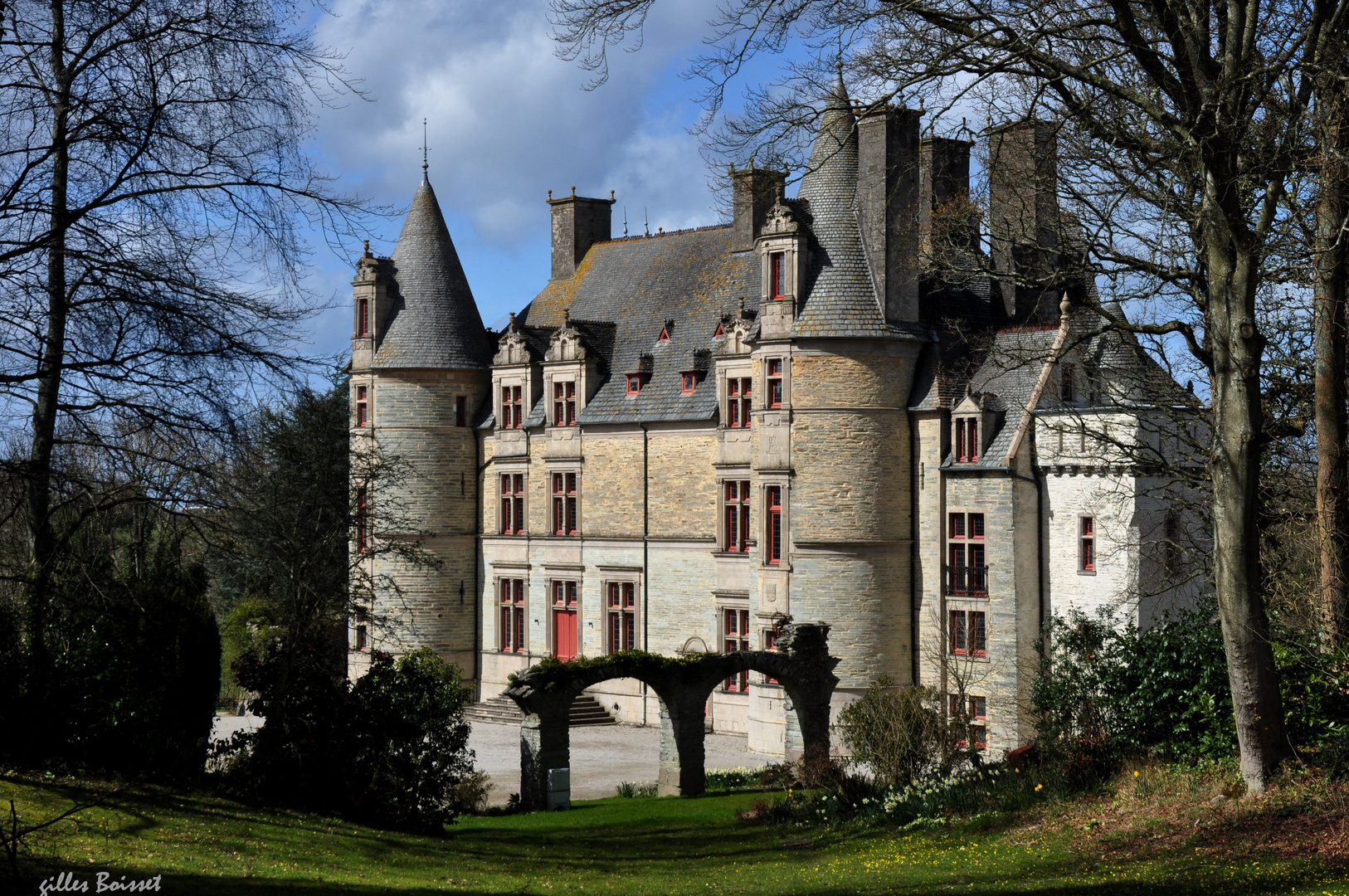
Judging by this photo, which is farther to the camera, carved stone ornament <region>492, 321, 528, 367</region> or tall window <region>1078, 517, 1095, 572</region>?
carved stone ornament <region>492, 321, 528, 367</region>

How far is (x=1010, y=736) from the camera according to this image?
87.4 feet

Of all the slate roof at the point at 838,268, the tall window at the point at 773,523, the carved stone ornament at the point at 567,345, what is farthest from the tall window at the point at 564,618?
the slate roof at the point at 838,268

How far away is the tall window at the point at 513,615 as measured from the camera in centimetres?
3772

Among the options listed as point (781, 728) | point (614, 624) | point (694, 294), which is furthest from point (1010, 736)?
point (694, 294)

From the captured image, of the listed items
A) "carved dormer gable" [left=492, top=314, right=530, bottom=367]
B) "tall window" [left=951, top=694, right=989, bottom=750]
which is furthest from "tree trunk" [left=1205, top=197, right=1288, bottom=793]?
"carved dormer gable" [left=492, top=314, right=530, bottom=367]

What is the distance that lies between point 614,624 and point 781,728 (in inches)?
286

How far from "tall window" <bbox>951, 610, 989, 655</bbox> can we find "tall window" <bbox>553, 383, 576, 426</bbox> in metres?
12.1

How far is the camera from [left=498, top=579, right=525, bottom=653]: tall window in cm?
3772

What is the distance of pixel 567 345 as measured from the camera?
36.4 m

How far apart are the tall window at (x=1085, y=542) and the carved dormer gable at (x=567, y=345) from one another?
553 inches

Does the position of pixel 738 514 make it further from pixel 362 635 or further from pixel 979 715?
pixel 362 635
